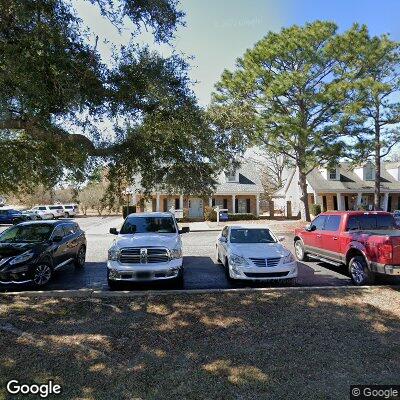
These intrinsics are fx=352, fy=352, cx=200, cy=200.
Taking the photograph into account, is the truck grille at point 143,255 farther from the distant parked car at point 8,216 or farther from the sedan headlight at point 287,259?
the distant parked car at point 8,216

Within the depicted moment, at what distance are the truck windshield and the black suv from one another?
326 inches

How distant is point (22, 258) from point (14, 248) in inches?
24.9

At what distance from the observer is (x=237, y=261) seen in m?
8.84

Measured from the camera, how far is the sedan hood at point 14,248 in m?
8.86

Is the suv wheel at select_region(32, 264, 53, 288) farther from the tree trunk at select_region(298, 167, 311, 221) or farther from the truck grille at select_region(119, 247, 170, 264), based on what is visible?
the tree trunk at select_region(298, 167, 311, 221)

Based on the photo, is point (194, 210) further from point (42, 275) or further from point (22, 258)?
point (22, 258)

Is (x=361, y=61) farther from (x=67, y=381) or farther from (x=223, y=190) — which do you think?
(x=67, y=381)

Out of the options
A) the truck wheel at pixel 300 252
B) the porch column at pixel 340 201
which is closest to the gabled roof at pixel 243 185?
the porch column at pixel 340 201

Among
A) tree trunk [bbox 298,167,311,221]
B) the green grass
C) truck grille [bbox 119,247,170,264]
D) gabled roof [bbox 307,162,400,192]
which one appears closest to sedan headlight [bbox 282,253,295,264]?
the green grass

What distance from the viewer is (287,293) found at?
7816mm

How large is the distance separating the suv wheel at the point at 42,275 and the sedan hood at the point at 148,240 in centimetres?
208

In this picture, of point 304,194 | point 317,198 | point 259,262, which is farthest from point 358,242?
point 317,198

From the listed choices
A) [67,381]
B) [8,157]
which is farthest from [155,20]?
[67,381]

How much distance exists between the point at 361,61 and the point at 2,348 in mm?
25080
